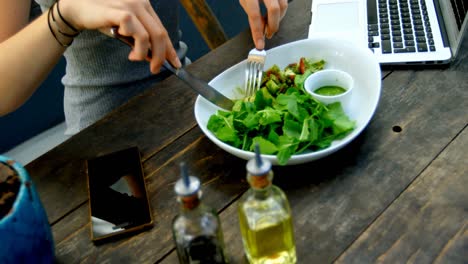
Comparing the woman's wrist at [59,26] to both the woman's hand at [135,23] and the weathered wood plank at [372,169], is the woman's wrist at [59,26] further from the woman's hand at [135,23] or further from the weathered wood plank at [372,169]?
the weathered wood plank at [372,169]

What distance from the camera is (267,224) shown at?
0.61 m

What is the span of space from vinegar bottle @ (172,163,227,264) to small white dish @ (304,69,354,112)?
355mm

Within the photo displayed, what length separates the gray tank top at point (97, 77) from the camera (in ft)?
4.09

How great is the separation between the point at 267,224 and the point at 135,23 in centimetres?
44

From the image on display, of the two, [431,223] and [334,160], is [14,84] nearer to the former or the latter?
[334,160]

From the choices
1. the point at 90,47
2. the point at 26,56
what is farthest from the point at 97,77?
the point at 26,56

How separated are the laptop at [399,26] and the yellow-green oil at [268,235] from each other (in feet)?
1.65

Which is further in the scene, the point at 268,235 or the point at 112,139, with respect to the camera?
the point at 112,139

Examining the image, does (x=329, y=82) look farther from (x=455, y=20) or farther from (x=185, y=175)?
(x=185, y=175)

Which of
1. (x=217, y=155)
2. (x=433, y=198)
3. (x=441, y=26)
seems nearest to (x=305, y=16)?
(x=441, y=26)

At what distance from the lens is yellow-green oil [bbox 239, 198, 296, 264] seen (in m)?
0.61

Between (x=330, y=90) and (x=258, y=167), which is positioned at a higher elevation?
(x=258, y=167)

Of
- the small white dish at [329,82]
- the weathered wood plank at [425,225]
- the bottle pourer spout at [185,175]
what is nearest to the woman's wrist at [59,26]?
the small white dish at [329,82]

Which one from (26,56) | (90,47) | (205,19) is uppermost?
(26,56)
